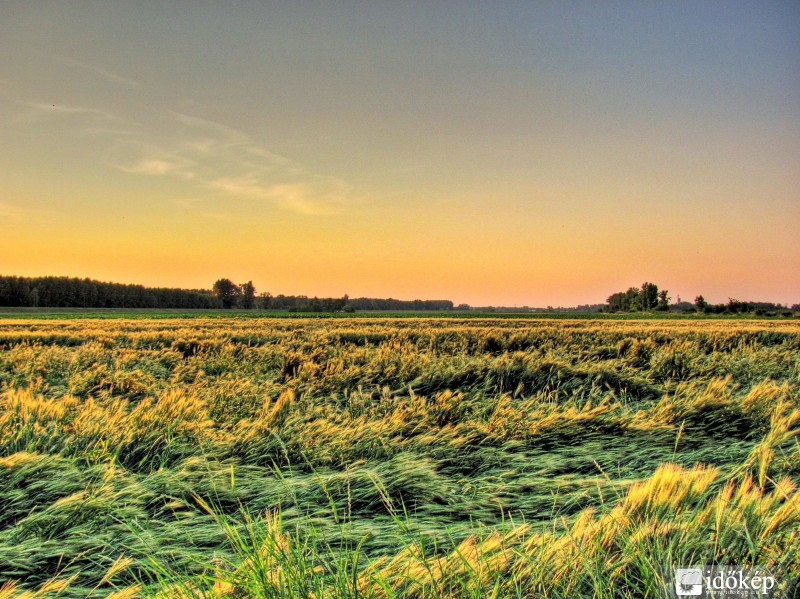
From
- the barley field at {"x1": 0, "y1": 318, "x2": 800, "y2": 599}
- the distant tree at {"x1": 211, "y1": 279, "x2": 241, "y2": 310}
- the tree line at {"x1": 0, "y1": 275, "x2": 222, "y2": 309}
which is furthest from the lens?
the distant tree at {"x1": 211, "y1": 279, "x2": 241, "y2": 310}

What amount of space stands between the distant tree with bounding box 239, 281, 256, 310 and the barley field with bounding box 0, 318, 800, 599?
147m

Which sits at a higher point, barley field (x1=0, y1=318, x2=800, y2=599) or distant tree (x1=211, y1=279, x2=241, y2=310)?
distant tree (x1=211, y1=279, x2=241, y2=310)

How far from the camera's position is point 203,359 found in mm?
8039

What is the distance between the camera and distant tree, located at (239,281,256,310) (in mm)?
146875

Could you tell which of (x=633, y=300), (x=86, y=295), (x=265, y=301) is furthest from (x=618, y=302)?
(x=86, y=295)

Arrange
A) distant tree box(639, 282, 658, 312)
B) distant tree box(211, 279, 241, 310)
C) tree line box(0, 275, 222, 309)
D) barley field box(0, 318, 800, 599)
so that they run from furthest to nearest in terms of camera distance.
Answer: distant tree box(211, 279, 241, 310) < distant tree box(639, 282, 658, 312) < tree line box(0, 275, 222, 309) < barley field box(0, 318, 800, 599)

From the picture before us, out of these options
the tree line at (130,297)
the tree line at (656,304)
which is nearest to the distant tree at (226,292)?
the tree line at (130,297)

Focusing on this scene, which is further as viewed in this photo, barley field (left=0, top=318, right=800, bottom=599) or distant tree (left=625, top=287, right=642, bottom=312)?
distant tree (left=625, top=287, right=642, bottom=312)

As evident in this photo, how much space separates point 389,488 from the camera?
259 cm

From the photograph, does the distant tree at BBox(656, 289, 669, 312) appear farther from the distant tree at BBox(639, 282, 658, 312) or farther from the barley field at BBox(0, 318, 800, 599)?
the barley field at BBox(0, 318, 800, 599)

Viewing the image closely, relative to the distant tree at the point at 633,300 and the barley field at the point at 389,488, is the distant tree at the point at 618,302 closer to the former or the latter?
the distant tree at the point at 633,300

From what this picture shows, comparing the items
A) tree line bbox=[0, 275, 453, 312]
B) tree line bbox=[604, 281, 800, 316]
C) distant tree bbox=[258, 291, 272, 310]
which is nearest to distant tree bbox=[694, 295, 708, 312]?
tree line bbox=[604, 281, 800, 316]

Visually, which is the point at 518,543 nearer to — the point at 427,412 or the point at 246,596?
the point at 246,596

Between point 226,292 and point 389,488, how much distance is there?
509 ft
